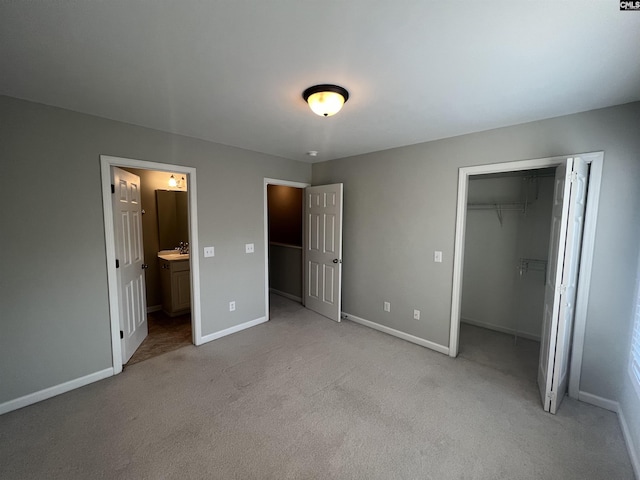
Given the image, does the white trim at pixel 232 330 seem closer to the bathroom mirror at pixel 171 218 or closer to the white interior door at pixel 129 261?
the white interior door at pixel 129 261

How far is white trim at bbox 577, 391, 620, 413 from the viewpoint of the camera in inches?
82.9

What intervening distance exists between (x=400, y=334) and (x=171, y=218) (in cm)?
390

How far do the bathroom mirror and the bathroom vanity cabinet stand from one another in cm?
36

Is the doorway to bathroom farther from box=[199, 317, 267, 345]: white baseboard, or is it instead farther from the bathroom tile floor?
box=[199, 317, 267, 345]: white baseboard

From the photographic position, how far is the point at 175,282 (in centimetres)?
385

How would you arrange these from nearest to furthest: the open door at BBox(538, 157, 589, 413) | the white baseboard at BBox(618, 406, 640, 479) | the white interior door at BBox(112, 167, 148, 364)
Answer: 1. the white baseboard at BBox(618, 406, 640, 479)
2. the open door at BBox(538, 157, 589, 413)
3. the white interior door at BBox(112, 167, 148, 364)

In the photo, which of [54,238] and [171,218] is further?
[171,218]

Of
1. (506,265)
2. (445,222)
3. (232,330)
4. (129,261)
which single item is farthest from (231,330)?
(506,265)

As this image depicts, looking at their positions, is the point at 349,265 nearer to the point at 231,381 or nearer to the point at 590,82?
the point at 231,381

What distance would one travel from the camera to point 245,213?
3484mm

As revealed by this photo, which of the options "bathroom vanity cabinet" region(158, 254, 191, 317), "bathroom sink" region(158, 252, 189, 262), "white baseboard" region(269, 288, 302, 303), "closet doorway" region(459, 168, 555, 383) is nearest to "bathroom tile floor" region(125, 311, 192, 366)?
"bathroom vanity cabinet" region(158, 254, 191, 317)

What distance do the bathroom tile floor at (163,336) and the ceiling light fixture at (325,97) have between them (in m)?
2.98

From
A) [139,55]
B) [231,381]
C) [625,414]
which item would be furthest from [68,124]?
[625,414]

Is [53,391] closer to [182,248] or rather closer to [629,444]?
[182,248]
